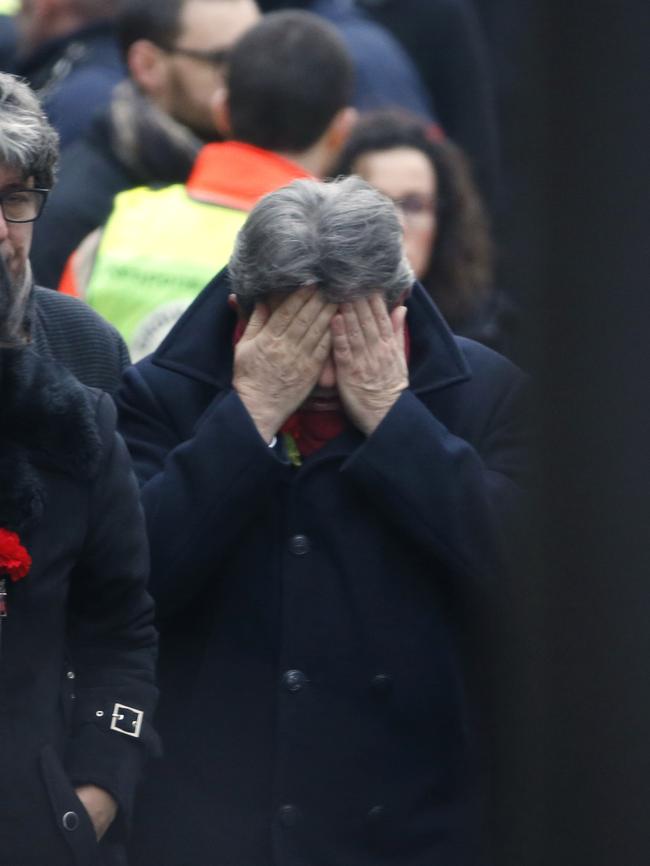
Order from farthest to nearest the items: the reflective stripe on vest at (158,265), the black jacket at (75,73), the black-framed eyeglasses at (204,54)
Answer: the black jacket at (75,73), the black-framed eyeglasses at (204,54), the reflective stripe on vest at (158,265)

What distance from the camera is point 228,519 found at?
252 cm

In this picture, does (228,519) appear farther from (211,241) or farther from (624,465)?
(624,465)

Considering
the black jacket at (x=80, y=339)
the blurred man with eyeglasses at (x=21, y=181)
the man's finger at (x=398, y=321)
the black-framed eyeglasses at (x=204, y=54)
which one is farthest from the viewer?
the black-framed eyeglasses at (x=204, y=54)

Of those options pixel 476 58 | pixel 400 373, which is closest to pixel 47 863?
pixel 400 373

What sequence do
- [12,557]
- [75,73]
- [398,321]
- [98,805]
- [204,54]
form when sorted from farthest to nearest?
1. [75,73]
2. [204,54]
3. [398,321]
4. [98,805]
5. [12,557]

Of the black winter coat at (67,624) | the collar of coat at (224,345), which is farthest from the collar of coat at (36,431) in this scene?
the collar of coat at (224,345)

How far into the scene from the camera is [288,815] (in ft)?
8.30

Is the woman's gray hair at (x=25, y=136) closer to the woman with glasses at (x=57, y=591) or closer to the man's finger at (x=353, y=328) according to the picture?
the woman with glasses at (x=57, y=591)

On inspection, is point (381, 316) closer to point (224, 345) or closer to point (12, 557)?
point (224, 345)

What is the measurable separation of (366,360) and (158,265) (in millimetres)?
952

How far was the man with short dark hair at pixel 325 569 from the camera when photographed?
2.52 m

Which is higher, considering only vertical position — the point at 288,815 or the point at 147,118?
the point at 147,118

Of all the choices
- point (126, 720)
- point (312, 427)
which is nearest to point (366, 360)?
point (312, 427)

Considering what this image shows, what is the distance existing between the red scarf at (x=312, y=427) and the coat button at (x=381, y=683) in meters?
0.37
